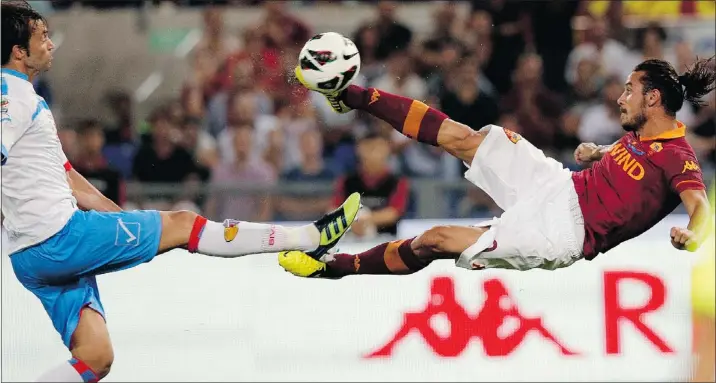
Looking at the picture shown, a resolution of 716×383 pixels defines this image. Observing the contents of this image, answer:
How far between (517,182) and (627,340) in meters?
2.43

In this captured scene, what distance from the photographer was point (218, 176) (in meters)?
9.82

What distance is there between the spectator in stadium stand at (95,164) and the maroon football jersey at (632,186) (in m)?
3.90

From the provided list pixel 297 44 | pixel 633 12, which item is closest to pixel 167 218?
pixel 297 44

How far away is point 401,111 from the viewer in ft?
20.5

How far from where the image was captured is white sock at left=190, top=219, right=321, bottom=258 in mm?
5727

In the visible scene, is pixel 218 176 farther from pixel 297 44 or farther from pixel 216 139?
pixel 297 44

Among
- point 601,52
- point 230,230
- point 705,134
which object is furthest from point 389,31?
point 230,230

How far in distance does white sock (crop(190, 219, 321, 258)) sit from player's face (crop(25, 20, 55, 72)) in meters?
1.06

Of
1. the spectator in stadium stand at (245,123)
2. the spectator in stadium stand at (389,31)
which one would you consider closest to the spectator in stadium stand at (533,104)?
the spectator in stadium stand at (389,31)

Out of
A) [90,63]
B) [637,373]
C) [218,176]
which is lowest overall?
[637,373]

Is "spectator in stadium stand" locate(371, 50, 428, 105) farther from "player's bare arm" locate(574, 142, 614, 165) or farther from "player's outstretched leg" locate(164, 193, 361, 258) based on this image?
"player's outstretched leg" locate(164, 193, 361, 258)

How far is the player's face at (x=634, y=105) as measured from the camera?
6133 millimetres

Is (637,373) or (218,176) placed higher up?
(218,176)

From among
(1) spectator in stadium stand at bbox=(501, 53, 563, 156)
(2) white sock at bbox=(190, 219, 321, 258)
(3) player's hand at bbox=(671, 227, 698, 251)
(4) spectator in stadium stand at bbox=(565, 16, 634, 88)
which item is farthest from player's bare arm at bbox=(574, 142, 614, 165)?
(4) spectator in stadium stand at bbox=(565, 16, 634, 88)
